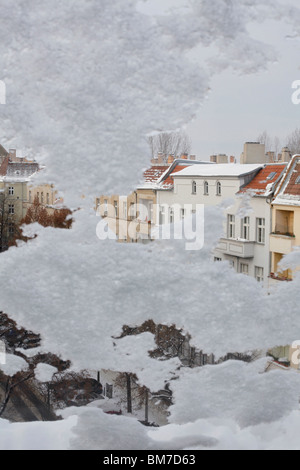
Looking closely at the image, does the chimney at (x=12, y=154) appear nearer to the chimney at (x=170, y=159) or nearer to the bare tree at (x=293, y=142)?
the chimney at (x=170, y=159)

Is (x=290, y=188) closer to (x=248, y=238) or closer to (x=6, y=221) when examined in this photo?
(x=248, y=238)

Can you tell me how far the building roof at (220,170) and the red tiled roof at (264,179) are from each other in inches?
1.5

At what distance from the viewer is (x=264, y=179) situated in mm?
2078

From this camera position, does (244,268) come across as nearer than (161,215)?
Yes

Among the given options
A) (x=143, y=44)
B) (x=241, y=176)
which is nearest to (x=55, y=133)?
(x=143, y=44)

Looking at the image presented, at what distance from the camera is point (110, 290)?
1.98 metres

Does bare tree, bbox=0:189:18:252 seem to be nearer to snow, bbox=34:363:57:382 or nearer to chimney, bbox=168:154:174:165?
snow, bbox=34:363:57:382

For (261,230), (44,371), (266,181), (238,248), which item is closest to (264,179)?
(266,181)

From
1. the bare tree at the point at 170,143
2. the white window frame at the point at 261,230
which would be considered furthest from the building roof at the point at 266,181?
the bare tree at the point at 170,143

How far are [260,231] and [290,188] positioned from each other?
24 centimetres

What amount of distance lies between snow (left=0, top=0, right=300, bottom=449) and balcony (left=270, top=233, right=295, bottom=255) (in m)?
0.16

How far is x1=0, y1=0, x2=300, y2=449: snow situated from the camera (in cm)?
196

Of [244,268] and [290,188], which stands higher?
[290,188]
